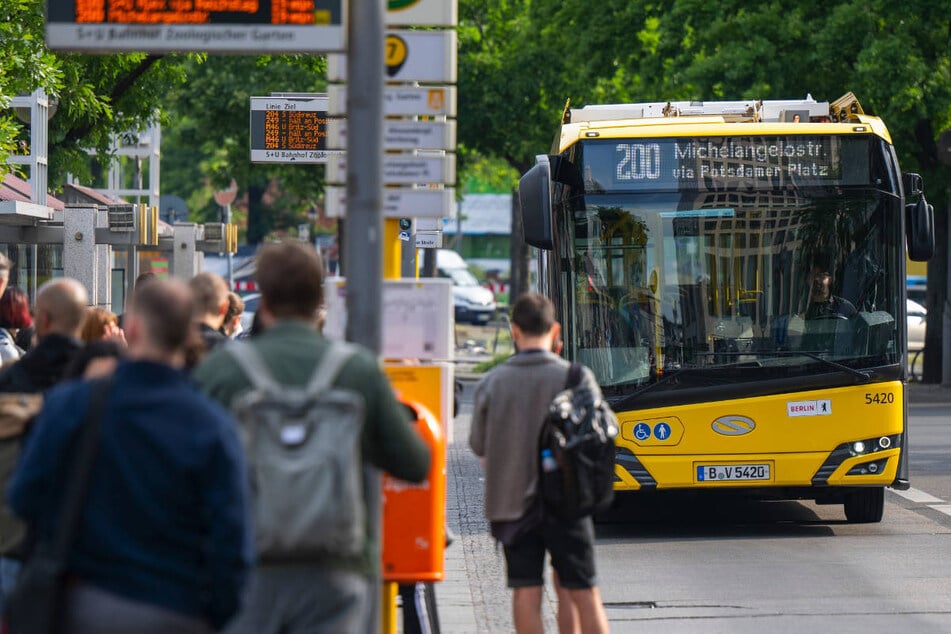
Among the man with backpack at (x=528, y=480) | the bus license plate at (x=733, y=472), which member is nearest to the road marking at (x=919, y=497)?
the bus license plate at (x=733, y=472)

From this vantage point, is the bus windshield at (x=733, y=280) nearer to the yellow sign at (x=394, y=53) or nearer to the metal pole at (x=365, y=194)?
the yellow sign at (x=394, y=53)

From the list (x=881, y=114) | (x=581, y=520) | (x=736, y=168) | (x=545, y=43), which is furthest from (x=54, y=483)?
(x=545, y=43)

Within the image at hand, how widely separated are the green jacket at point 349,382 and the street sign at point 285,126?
7713mm

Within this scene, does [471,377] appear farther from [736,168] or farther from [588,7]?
[736,168]

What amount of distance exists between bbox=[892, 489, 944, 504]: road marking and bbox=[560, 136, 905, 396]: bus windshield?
2.42 meters

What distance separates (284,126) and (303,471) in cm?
924

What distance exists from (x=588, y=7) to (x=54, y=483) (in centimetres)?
2648

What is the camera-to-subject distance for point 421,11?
233 inches

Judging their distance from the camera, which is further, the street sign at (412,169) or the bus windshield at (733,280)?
the bus windshield at (733,280)

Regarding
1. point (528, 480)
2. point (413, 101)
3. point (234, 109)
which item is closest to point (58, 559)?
point (413, 101)

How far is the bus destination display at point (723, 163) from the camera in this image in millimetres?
11281

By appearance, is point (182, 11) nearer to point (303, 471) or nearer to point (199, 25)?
point (199, 25)

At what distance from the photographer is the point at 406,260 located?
53.9ft

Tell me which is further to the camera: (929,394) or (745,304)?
(929,394)
